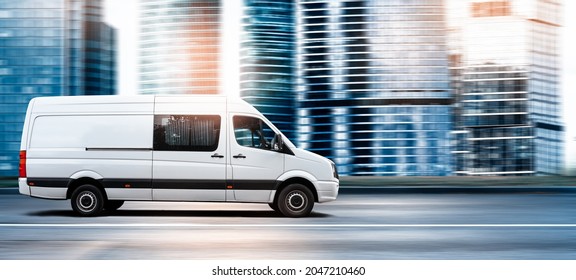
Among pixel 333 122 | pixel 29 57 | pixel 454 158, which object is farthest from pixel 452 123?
pixel 29 57

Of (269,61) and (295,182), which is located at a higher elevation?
(269,61)

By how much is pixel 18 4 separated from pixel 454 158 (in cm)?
10663

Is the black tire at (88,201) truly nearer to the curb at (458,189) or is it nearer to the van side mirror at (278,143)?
the van side mirror at (278,143)

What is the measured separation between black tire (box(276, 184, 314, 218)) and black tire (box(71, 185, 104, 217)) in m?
2.88

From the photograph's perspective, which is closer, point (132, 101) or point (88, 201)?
point (88, 201)

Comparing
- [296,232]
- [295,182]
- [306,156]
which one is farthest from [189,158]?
[296,232]

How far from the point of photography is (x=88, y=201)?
1140cm

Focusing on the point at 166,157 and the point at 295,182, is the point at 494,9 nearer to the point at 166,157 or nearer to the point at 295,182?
the point at 295,182

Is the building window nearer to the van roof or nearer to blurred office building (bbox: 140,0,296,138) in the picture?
blurred office building (bbox: 140,0,296,138)

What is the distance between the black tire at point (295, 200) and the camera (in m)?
11.3

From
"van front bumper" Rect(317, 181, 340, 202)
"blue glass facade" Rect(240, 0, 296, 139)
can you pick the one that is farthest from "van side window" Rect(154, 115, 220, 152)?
"blue glass facade" Rect(240, 0, 296, 139)

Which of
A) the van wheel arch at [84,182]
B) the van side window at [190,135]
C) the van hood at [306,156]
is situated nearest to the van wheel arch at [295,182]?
the van hood at [306,156]

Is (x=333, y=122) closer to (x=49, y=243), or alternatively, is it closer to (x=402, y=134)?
(x=402, y=134)

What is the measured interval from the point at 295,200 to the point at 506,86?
168 metres
